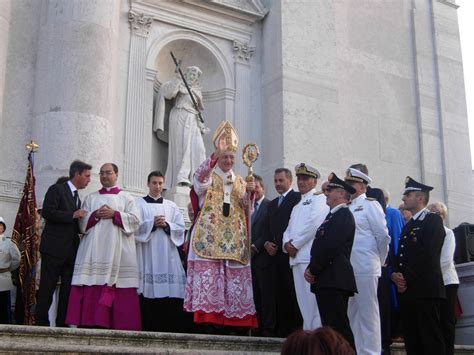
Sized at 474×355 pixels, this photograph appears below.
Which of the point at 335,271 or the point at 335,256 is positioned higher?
the point at 335,256

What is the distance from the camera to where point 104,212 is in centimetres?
777

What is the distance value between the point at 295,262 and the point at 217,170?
4.77ft

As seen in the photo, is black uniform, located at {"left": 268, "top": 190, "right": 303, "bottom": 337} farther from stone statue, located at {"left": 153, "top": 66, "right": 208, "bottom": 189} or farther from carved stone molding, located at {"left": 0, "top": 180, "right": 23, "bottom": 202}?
carved stone molding, located at {"left": 0, "top": 180, "right": 23, "bottom": 202}

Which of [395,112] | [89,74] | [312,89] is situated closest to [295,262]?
[89,74]

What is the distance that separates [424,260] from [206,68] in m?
7.36

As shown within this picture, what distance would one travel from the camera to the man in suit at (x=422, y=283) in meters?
6.99

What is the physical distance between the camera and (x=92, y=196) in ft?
Answer: 26.8

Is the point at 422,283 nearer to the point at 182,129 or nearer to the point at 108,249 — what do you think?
the point at 108,249

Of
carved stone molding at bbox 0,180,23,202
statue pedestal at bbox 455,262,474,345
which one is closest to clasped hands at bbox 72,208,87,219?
carved stone molding at bbox 0,180,23,202

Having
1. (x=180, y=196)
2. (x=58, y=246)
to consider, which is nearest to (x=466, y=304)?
(x=180, y=196)

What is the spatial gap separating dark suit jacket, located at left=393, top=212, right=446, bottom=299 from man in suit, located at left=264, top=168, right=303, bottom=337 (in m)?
1.40

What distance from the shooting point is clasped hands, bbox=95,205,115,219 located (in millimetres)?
7773

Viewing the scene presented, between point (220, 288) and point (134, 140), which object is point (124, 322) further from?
point (134, 140)

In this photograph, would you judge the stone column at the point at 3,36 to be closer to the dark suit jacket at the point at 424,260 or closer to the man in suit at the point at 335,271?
the man in suit at the point at 335,271
